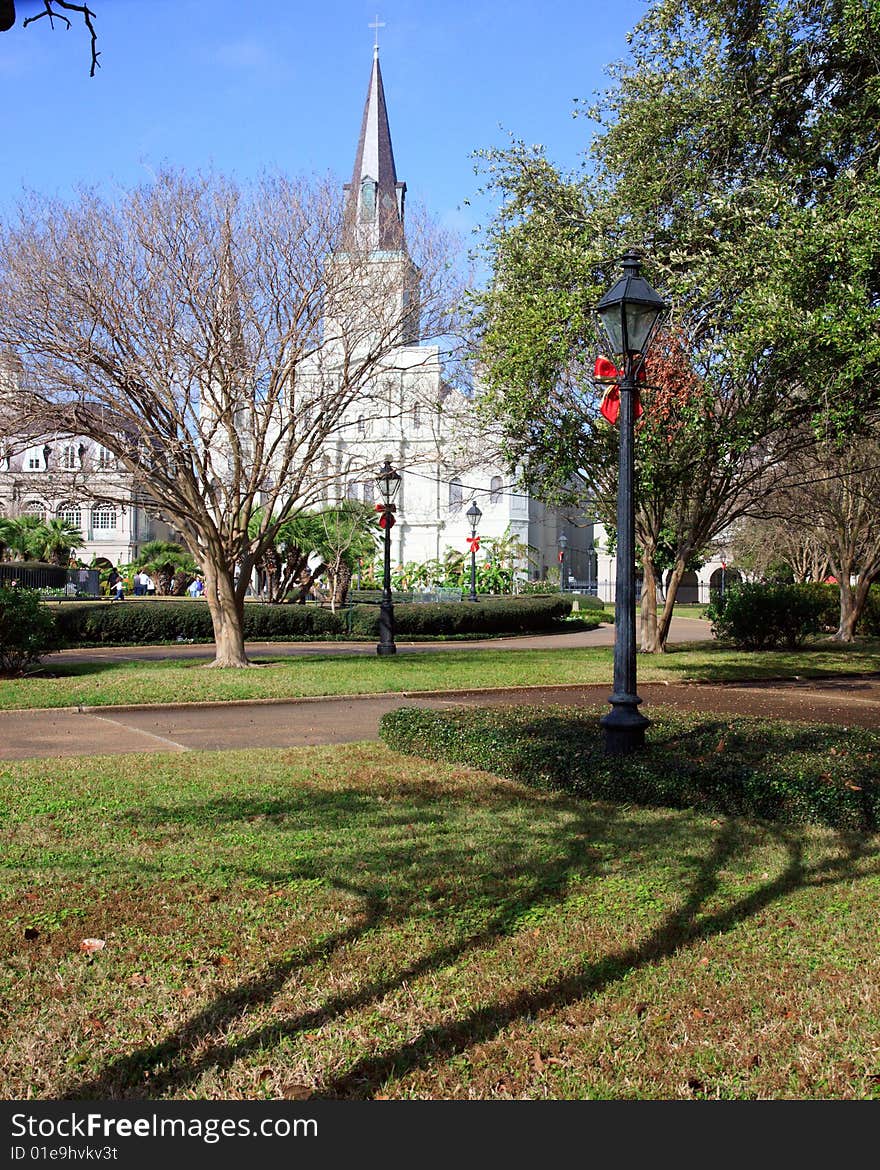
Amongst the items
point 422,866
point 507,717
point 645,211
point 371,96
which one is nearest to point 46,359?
point 645,211

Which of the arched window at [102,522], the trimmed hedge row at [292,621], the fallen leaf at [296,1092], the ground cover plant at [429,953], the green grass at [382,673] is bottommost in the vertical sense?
the fallen leaf at [296,1092]

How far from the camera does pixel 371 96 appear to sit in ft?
141

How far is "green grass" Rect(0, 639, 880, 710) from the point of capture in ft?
47.4

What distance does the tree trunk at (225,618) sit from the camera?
19000 millimetres

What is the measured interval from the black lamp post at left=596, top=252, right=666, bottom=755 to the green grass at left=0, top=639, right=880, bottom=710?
7.01m

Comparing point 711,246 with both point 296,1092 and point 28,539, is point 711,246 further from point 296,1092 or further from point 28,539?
point 28,539

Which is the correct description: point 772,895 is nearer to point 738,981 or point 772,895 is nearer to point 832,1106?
point 738,981

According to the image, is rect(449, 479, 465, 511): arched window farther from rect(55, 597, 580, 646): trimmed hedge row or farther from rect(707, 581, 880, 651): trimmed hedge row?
rect(707, 581, 880, 651): trimmed hedge row

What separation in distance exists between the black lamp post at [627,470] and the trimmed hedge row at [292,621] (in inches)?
655

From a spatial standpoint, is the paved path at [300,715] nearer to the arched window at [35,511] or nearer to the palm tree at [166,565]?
the palm tree at [166,565]

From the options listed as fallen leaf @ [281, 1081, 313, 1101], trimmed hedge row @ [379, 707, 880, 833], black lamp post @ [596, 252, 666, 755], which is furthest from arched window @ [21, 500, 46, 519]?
fallen leaf @ [281, 1081, 313, 1101]

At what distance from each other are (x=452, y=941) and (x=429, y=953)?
→ 0.56 ft

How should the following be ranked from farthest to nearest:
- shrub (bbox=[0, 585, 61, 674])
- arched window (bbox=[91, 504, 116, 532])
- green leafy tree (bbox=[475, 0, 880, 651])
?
arched window (bbox=[91, 504, 116, 532]) → shrub (bbox=[0, 585, 61, 674]) → green leafy tree (bbox=[475, 0, 880, 651])

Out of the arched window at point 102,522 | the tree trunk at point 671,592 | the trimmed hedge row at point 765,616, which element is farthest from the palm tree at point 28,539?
the tree trunk at point 671,592
